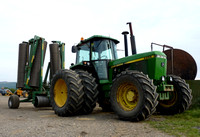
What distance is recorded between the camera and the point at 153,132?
11.7 feet

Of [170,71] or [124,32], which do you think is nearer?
[124,32]

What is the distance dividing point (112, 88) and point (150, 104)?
116 cm

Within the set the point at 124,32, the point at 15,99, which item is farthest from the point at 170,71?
the point at 15,99

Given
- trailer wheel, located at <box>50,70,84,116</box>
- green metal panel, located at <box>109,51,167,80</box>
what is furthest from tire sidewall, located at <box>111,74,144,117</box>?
trailer wheel, located at <box>50,70,84,116</box>

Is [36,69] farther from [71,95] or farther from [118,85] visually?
[118,85]

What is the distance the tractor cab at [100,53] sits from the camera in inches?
245

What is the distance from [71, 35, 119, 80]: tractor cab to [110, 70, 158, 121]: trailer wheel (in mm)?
1242

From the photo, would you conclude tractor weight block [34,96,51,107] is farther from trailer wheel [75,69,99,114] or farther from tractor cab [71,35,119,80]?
trailer wheel [75,69,99,114]

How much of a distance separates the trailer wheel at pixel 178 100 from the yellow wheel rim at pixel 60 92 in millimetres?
3061

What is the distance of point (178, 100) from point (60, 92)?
360cm

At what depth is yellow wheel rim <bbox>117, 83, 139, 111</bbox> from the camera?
481cm

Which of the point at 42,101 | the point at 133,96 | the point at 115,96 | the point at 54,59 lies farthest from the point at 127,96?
the point at 54,59

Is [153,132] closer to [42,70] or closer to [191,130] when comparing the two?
[191,130]

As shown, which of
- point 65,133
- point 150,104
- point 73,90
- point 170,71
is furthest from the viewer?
point 170,71
